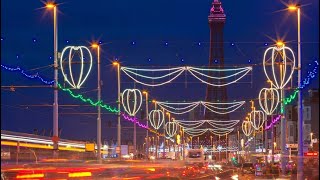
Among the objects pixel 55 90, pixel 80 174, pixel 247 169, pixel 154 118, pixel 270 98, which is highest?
pixel 270 98

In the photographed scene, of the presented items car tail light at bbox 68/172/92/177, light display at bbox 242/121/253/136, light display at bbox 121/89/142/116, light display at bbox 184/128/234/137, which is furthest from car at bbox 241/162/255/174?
light display at bbox 184/128/234/137

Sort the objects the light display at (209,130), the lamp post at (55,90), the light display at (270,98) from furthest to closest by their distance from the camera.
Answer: the light display at (209,130)
the light display at (270,98)
the lamp post at (55,90)

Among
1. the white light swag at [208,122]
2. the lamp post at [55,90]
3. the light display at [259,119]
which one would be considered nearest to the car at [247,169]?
the light display at [259,119]

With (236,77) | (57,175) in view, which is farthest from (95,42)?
(57,175)

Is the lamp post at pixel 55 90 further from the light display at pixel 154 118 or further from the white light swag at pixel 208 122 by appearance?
the white light swag at pixel 208 122

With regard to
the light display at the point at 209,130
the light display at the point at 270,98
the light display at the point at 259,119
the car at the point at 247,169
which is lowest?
the car at the point at 247,169

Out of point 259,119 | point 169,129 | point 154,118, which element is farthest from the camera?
point 169,129

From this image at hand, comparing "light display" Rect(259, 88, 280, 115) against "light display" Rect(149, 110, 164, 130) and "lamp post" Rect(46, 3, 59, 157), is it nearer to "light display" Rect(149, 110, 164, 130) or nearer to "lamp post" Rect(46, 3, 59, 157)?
"lamp post" Rect(46, 3, 59, 157)

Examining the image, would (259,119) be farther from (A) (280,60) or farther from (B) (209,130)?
(B) (209,130)

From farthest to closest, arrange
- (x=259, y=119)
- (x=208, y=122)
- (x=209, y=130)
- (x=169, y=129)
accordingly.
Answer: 1. (x=209, y=130)
2. (x=208, y=122)
3. (x=169, y=129)
4. (x=259, y=119)

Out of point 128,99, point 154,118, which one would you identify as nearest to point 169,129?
point 154,118

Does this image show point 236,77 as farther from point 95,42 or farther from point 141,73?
point 95,42

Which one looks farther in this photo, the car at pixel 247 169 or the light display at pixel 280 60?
the car at pixel 247 169

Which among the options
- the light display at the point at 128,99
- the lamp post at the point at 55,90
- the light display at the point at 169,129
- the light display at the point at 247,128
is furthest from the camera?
the light display at the point at 169,129
